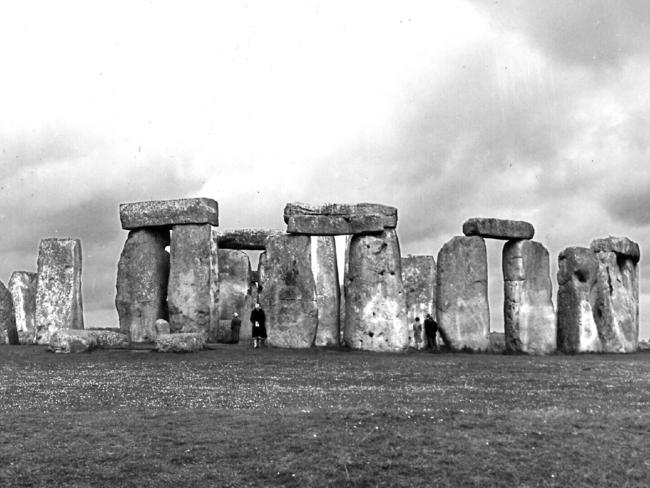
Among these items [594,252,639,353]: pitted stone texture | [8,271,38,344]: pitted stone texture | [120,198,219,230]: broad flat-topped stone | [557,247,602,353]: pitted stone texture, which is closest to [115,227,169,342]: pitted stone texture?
[120,198,219,230]: broad flat-topped stone

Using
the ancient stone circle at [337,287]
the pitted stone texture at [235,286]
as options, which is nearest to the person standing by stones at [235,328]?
the ancient stone circle at [337,287]

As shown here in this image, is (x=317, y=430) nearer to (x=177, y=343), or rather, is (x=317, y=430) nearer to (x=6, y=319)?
(x=177, y=343)

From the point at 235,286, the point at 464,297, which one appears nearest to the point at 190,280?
the point at 235,286

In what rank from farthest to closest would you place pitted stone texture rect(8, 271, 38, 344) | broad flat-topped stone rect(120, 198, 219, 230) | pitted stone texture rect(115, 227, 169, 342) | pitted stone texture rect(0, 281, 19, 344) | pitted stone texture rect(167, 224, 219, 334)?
pitted stone texture rect(8, 271, 38, 344) < pitted stone texture rect(115, 227, 169, 342) < broad flat-topped stone rect(120, 198, 219, 230) < pitted stone texture rect(167, 224, 219, 334) < pitted stone texture rect(0, 281, 19, 344)

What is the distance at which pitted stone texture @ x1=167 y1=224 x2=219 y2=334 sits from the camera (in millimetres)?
28750

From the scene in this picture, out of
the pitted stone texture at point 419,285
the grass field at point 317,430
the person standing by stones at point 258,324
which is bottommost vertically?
the grass field at point 317,430

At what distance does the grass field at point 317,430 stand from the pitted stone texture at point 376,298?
676 centimetres

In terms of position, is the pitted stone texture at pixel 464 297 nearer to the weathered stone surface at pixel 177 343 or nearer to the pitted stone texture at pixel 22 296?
the weathered stone surface at pixel 177 343

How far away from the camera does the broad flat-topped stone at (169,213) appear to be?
28.9 m

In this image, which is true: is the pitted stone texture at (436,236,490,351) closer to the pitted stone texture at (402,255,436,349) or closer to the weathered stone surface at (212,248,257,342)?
the pitted stone texture at (402,255,436,349)

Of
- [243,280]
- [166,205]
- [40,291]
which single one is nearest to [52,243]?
[40,291]

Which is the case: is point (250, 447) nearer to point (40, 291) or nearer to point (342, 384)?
point (342, 384)

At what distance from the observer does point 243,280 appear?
1404 inches

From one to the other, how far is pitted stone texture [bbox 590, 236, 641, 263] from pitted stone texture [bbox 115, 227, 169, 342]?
14506mm
